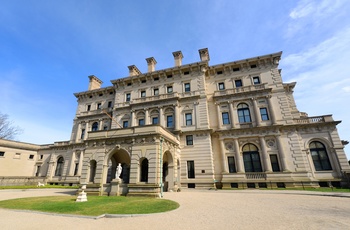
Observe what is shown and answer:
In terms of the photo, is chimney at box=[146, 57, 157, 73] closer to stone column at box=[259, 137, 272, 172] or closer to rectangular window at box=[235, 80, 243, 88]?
rectangular window at box=[235, 80, 243, 88]

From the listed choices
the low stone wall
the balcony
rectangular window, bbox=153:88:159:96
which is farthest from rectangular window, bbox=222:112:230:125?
the low stone wall

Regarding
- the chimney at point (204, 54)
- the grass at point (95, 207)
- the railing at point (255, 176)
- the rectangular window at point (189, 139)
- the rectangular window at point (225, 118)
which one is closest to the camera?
the grass at point (95, 207)

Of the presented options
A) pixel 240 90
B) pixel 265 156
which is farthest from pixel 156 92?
pixel 265 156

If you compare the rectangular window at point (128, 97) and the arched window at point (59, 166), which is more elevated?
the rectangular window at point (128, 97)

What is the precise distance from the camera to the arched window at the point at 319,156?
21.0 meters

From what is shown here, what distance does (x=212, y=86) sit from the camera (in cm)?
2880

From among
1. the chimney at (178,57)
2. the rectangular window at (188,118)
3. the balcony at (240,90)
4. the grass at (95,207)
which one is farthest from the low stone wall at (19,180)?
the balcony at (240,90)

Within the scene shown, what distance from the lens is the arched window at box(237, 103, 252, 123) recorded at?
25359mm

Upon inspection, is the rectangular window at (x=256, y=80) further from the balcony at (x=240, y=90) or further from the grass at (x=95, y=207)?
the grass at (x=95, y=207)

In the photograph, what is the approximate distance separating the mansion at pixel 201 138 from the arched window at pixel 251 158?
13 cm

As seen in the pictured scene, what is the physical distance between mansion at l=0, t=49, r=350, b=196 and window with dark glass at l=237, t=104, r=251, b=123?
143 millimetres

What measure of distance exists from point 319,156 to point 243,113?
1070cm

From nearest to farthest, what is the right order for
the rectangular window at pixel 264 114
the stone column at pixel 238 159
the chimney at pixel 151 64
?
the stone column at pixel 238 159
the rectangular window at pixel 264 114
the chimney at pixel 151 64

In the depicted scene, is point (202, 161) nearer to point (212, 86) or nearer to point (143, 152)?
point (143, 152)
